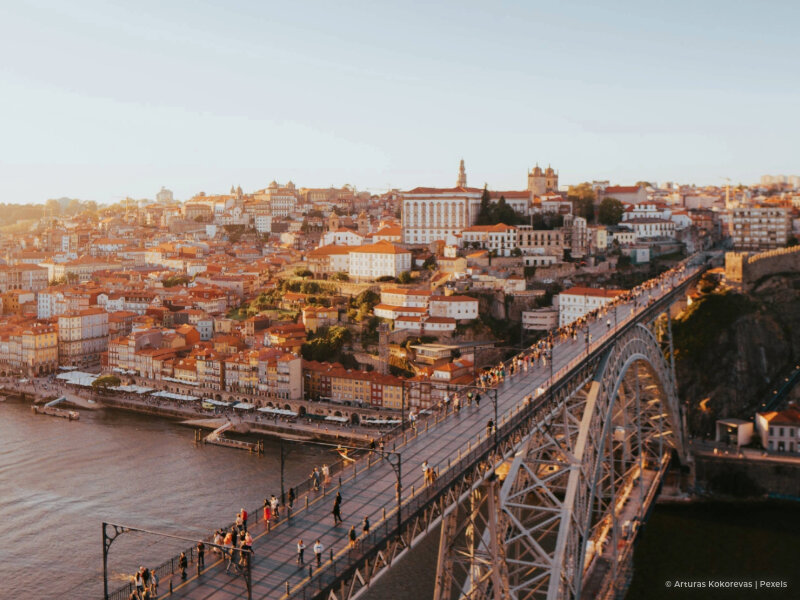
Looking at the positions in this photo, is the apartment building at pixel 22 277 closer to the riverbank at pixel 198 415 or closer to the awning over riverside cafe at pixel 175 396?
the riverbank at pixel 198 415

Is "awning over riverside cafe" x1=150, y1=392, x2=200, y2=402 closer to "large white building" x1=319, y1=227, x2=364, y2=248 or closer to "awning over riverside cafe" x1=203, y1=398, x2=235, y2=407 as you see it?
"awning over riverside cafe" x1=203, y1=398, x2=235, y2=407

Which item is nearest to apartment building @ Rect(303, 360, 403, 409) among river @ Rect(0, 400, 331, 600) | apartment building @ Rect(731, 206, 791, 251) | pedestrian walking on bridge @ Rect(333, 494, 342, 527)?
river @ Rect(0, 400, 331, 600)

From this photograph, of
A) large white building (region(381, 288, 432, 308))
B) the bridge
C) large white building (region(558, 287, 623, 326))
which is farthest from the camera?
large white building (region(381, 288, 432, 308))

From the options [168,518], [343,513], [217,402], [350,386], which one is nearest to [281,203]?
[217,402]

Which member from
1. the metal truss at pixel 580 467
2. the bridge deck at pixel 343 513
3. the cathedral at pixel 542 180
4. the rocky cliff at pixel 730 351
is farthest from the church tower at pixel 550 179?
the bridge deck at pixel 343 513

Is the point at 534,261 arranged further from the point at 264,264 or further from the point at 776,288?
the point at 264,264

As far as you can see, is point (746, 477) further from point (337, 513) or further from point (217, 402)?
point (217, 402)

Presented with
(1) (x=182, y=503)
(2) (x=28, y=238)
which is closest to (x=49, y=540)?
(1) (x=182, y=503)
